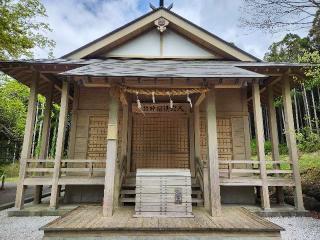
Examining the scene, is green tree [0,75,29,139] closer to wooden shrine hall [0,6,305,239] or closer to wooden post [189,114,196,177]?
wooden shrine hall [0,6,305,239]

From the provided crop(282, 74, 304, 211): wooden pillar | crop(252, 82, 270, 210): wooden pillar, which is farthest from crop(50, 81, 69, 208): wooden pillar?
crop(282, 74, 304, 211): wooden pillar

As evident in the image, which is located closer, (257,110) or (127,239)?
(127,239)

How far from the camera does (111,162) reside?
5.95 metres

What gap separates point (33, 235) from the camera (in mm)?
5410

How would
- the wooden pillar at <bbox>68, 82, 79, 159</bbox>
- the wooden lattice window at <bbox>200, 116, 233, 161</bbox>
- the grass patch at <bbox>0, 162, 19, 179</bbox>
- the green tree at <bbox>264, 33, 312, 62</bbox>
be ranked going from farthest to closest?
the grass patch at <bbox>0, 162, 19, 179</bbox> < the green tree at <bbox>264, 33, 312, 62</bbox> < the wooden lattice window at <bbox>200, 116, 233, 161</bbox> < the wooden pillar at <bbox>68, 82, 79, 159</bbox>

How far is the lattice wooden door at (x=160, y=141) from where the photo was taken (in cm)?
917

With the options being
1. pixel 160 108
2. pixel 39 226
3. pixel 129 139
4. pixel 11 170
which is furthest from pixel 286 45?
pixel 11 170

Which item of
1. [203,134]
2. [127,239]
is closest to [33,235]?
[127,239]

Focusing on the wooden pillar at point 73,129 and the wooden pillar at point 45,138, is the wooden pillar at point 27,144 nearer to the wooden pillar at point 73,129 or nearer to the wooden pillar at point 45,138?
the wooden pillar at point 45,138

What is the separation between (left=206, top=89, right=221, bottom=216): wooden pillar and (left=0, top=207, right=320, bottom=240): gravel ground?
62.6 inches

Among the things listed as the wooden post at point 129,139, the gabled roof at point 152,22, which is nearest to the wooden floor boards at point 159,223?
the wooden post at point 129,139

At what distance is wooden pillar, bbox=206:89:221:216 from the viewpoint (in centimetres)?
579

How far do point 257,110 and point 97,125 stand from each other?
5687 mm

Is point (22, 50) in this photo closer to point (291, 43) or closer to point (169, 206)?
point (169, 206)
